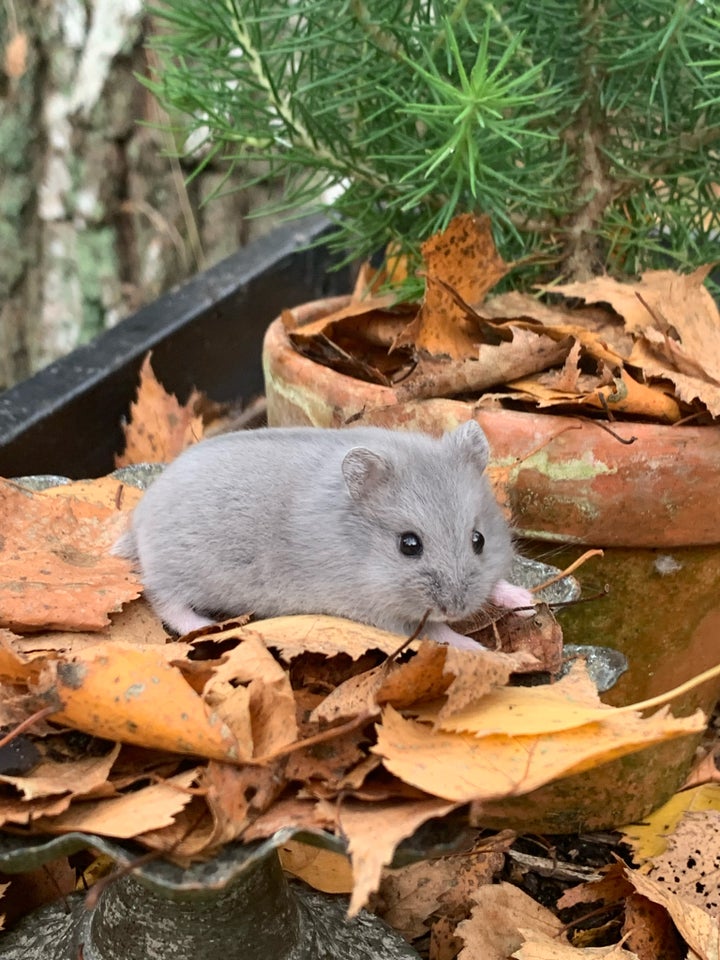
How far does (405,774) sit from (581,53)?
54.0 inches

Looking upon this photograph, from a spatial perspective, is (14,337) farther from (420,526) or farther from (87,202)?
(420,526)

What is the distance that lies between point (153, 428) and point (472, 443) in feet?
3.49

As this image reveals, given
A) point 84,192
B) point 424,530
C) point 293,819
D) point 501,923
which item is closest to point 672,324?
point 424,530

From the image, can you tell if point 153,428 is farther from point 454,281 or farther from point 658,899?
point 658,899

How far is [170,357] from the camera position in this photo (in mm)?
2451

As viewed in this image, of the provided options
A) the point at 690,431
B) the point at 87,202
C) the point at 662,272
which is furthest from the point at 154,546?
the point at 87,202

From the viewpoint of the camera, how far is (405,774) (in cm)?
88

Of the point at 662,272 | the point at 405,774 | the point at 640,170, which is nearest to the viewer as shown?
the point at 405,774

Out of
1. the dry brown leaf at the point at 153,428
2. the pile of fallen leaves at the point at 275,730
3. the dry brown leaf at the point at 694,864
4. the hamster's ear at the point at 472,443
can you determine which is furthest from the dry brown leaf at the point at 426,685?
the dry brown leaf at the point at 153,428

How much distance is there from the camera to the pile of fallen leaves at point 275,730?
883mm

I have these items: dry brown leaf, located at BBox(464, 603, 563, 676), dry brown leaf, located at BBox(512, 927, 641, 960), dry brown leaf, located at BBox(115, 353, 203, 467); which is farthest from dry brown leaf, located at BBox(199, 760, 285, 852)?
dry brown leaf, located at BBox(115, 353, 203, 467)

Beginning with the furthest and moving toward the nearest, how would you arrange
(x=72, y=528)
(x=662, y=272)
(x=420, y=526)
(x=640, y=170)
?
(x=640, y=170)
(x=662, y=272)
(x=72, y=528)
(x=420, y=526)

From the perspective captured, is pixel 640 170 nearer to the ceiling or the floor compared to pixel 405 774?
nearer to the ceiling

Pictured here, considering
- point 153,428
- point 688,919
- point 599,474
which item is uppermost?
point 599,474
